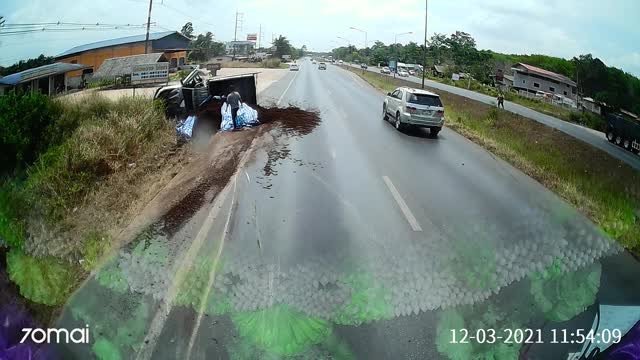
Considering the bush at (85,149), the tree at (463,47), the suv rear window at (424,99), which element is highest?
the tree at (463,47)

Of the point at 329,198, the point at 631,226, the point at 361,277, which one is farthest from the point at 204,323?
the point at 631,226

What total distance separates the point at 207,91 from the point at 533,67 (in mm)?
10001

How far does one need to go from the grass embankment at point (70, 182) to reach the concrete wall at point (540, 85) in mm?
6091

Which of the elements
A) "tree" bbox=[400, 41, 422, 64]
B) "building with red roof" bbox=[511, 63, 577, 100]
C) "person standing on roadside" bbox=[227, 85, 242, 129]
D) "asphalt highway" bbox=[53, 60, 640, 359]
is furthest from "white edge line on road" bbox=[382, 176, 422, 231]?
"tree" bbox=[400, 41, 422, 64]

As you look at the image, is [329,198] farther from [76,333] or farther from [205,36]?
[76,333]

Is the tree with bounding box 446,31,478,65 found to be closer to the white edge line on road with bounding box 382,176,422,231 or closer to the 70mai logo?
the white edge line on road with bounding box 382,176,422,231

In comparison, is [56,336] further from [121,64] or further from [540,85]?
[540,85]

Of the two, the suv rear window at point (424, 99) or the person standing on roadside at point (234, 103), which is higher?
the suv rear window at point (424, 99)

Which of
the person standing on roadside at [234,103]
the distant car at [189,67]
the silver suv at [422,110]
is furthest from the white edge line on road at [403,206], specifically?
the silver suv at [422,110]

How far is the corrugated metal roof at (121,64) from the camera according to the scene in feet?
23.5

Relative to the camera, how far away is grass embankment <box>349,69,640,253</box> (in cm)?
498

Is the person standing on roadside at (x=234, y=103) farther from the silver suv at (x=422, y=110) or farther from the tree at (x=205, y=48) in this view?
the silver suv at (x=422, y=110)

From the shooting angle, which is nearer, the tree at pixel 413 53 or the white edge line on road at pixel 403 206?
the white edge line on road at pixel 403 206

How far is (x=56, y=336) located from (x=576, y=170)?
7.76 m
